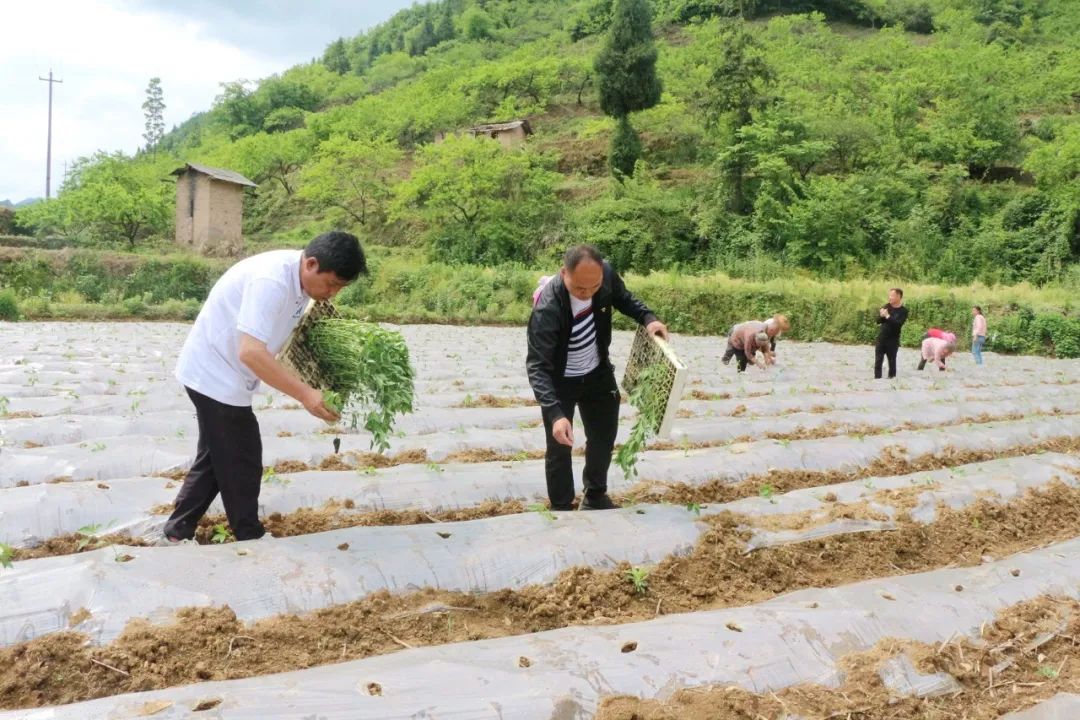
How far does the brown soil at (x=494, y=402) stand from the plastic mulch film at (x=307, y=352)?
446 centimetres

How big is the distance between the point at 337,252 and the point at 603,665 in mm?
2024

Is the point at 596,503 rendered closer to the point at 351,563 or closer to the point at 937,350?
the point at 351,563

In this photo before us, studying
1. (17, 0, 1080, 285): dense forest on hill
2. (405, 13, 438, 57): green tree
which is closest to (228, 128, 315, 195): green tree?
(17, 0, 1080, 285): dense forest on hill

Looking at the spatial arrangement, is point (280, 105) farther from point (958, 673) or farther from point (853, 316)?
point (958, 673)

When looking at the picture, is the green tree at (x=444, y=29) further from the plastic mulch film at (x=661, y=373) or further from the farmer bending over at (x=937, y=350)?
the plastic mulch film at (x=661, y=373)

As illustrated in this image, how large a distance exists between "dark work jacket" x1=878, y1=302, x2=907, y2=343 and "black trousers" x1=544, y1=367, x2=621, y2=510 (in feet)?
26.6

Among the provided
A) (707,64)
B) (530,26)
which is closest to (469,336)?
(707,64)

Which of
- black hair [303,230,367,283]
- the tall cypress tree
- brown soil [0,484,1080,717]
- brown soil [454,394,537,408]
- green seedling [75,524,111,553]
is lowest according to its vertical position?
brown soil [0,484,1080,717]

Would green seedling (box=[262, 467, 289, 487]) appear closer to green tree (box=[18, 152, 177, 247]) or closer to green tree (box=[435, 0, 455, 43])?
green tree (box=[18, 152, 177, 247])

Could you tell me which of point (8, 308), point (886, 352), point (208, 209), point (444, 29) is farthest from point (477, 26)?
point (886, 352)

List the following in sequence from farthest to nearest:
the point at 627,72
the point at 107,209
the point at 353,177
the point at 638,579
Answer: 1. the point at 627,72
2. the point at 353,177
3. the point at 107,209
4. the point at 638,579

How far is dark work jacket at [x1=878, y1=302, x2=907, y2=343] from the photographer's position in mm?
11172

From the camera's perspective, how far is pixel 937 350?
43.8 ft

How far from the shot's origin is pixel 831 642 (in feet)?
10.4
